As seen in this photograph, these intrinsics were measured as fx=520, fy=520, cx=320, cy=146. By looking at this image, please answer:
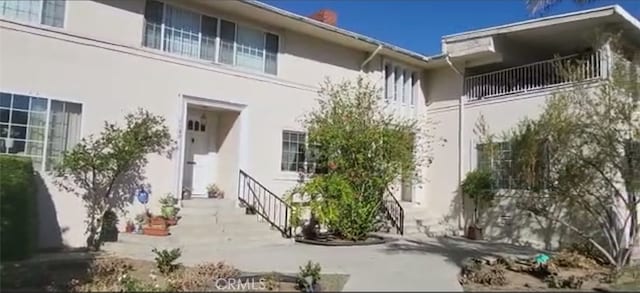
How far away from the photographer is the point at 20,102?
34.0 ft

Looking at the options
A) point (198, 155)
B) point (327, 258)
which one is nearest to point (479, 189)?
point (327, 258)

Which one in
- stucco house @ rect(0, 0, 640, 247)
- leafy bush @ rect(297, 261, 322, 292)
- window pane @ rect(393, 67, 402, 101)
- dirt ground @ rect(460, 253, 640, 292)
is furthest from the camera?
window pane @ rect(393, 67, 402, 101)

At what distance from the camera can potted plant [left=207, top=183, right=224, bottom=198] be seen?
14.0m

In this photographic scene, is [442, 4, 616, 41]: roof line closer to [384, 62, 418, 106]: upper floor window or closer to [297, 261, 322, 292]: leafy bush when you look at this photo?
[384, 62, 418, 106]: upper floor window

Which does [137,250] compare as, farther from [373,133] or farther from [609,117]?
[609,117]

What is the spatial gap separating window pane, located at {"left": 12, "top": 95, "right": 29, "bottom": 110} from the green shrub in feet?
3.87

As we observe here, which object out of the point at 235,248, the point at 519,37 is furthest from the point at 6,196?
the point at 519,37

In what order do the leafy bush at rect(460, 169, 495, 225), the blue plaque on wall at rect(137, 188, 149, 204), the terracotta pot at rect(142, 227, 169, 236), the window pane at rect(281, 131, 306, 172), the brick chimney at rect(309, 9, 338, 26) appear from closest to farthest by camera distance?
the terracotta pot at rect(142, 227, 169, 236) < the blue plaque on wall at rect(137, 188, 149, 204) < the window pane at rect(281, 131, 306, 172) < the leafy bush at rect(460, 169, 495, 225) < the brick chimney at rect(309, 9, 338, 26)

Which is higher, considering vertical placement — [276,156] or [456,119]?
[456,119]

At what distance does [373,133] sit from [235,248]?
4716 mm

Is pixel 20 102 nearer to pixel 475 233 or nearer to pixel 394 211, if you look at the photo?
pixel 394 211

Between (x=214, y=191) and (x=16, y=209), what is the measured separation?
18.2 feet

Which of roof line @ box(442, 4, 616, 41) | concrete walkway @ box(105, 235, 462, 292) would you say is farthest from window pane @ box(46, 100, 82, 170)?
roof line @ box(442, 4, 616, 41)

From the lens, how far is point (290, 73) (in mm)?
15133
